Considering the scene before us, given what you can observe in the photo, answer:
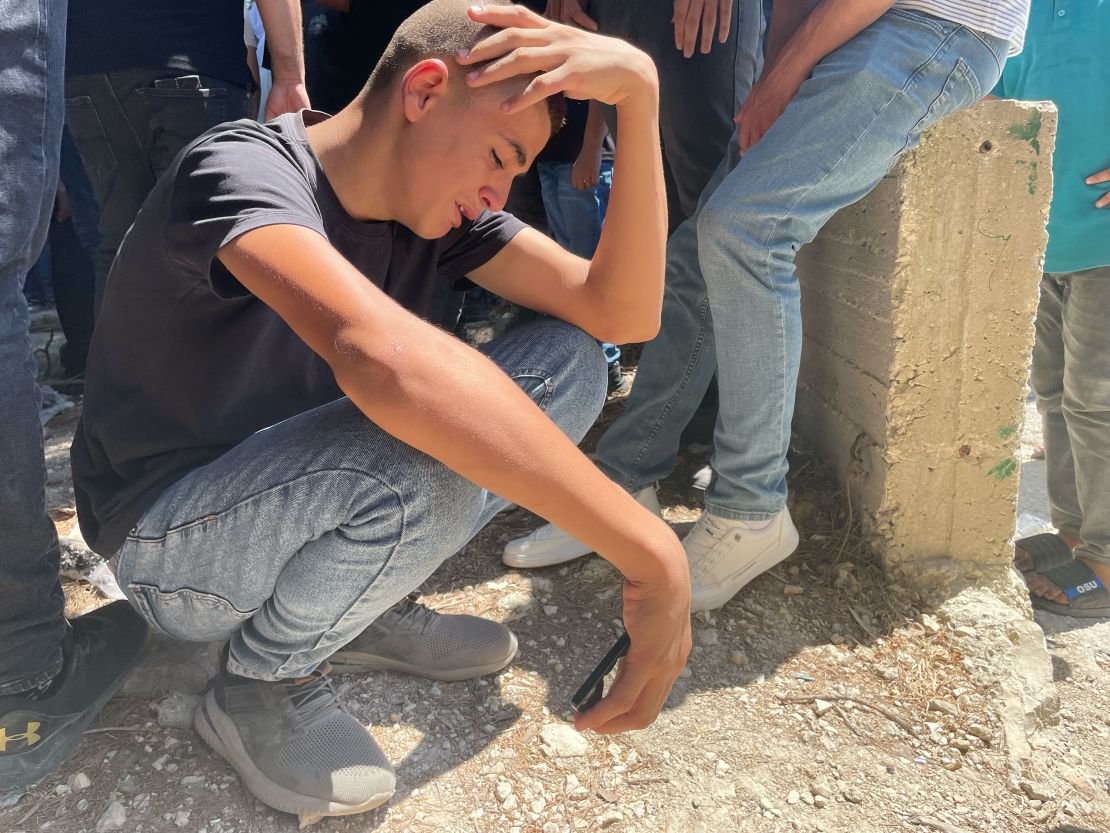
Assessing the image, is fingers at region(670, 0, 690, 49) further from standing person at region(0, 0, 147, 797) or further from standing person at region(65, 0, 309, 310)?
standing person at region(0, 0, 147, 797)

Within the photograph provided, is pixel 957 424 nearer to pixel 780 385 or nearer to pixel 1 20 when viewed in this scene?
pixel 780 385

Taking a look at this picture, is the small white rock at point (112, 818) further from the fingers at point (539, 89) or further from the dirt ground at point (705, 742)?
the fingers at point (539, 89)

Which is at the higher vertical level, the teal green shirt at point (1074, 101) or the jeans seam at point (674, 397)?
the teal green shirt at point (1074, 101)

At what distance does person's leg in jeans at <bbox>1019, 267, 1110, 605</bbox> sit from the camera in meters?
2.48

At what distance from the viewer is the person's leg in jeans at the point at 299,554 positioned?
142cm

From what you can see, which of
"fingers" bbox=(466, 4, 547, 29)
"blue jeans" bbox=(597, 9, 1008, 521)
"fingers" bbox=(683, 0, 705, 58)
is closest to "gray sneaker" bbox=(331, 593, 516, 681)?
"blue jeans" bbox=(597, 9, 1008, 521)

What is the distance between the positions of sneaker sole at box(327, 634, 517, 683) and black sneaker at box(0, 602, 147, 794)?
42 cm

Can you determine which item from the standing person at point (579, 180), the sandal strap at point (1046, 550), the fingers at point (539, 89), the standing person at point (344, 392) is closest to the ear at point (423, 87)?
the standing person at point (344, 392)

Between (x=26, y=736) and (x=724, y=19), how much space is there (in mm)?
2282

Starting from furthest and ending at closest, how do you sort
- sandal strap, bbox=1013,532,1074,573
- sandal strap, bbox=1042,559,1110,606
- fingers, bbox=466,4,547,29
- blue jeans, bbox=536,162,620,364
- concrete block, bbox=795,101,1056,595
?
1. blue jeans, bbox=536,162,620,364
2. sandal strap, bbox=1013,532,1074,573
3. sandal strap, bbox=1042,559,1110,606
4. concrete block, bbox=795,101,1056,595
5. fingers, bbox=466,4,547,29

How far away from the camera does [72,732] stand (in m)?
1.70

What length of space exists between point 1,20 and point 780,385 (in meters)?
1.68

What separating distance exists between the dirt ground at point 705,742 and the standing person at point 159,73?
1273mm

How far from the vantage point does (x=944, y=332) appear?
2.16m
